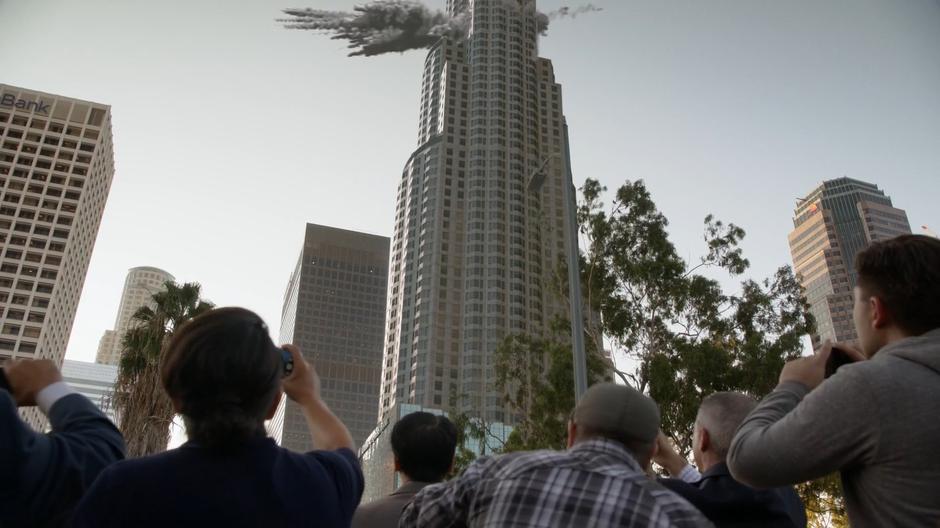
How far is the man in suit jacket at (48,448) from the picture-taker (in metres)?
1.70

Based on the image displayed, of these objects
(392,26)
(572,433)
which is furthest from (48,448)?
(392,26)

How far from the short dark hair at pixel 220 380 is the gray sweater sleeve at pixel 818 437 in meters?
1.51

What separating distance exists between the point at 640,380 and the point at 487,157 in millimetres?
97157

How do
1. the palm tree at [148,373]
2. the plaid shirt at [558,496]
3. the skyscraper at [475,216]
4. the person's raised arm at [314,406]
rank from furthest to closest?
the skyscraper at [475,216]
the palm tree at [148,373]
the person's raised arm at [314,406]
the plaid shirt at [558,496]

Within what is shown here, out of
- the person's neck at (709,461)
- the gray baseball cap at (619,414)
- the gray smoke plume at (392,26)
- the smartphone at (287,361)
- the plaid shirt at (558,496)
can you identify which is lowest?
the plaid shirt at (558,496)

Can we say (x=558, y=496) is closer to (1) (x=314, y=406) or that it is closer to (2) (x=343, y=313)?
(1) (x=314, y=406)

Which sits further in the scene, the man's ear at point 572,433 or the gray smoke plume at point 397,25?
the gray smoke plume at point 397,25

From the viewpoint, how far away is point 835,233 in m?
139

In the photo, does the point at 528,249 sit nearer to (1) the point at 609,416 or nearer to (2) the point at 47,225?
(2) the point at 47,225

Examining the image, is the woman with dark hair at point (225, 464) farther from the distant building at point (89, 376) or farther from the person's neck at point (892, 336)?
the distant building at point (89, 376)

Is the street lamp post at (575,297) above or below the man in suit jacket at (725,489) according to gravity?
above

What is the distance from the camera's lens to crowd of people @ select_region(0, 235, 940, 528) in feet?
5.78

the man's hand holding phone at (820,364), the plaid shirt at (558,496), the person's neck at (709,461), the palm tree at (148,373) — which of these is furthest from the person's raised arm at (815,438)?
the palm tree at (148,373)

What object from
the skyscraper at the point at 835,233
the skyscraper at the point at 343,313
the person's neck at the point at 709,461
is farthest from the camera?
the skyscraper at the point at 343,313
